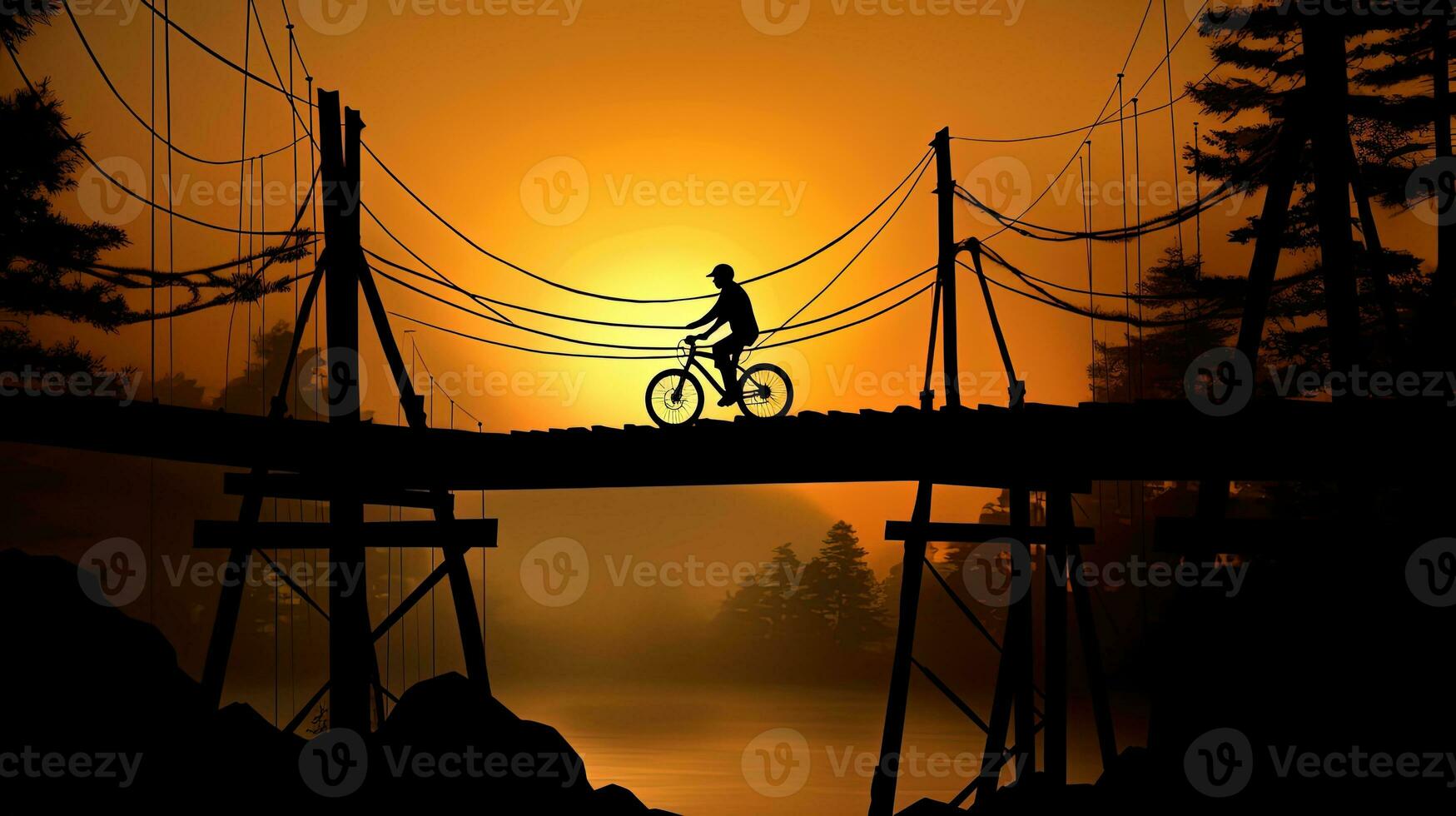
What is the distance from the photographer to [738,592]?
307 feet

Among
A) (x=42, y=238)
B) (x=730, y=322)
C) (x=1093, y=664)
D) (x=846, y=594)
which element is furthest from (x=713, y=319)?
(x=846, y=594)

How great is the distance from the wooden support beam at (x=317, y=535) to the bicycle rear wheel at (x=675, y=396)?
13.5 ft

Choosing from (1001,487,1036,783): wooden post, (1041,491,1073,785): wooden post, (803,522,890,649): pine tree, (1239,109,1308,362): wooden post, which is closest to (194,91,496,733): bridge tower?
(1001,487,1036,783): wooden post

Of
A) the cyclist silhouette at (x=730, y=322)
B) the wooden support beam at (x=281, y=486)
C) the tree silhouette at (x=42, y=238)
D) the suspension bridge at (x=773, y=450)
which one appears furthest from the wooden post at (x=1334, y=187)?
the tree silhouette at (x=42, y=238)

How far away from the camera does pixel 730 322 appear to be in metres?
17.8

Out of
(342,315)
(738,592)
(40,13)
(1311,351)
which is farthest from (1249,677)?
(738,592)

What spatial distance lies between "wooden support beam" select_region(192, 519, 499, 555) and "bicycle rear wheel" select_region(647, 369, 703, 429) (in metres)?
4.12

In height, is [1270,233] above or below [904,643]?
above

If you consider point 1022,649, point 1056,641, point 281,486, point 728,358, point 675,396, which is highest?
point 728,358

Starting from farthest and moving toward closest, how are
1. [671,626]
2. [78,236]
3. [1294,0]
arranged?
1. [671,626]
2. [78,236]
3. [1294,0]

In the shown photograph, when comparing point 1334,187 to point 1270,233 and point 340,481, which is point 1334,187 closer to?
point 1270,233

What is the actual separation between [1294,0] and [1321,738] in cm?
722

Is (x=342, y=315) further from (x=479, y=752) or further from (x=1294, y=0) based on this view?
(x=1294, y=0)

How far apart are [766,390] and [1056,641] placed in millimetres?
5864
